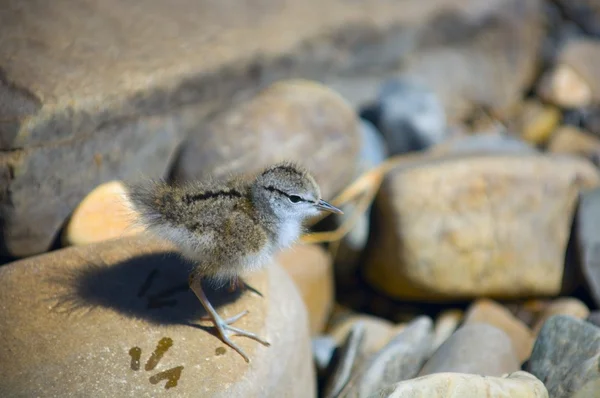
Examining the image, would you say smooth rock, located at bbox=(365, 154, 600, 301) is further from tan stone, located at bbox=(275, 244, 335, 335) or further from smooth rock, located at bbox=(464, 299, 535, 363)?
tan stone, located at bbox=(275, 244, 335, 335)

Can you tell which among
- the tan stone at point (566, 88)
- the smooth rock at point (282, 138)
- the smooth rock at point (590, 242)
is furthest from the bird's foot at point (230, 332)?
the tan stone at point (566, 88)

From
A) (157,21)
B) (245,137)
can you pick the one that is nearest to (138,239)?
(245,137)

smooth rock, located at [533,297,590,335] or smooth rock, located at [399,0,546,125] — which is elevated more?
smooth rock, located at [399,0,546,125]

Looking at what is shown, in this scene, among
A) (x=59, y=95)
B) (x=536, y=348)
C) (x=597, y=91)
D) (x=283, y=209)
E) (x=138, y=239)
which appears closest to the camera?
(x=283, y=209)

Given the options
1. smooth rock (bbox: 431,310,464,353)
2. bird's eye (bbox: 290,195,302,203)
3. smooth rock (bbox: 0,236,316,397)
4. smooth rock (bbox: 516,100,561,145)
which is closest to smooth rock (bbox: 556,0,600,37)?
smooth rock (bbox: 516,100,561,145)

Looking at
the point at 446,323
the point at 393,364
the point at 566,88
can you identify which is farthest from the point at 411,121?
the point at 393,364

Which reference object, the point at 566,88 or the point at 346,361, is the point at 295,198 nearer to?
the point at 346,361

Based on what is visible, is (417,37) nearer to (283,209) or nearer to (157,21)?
(157,21)
